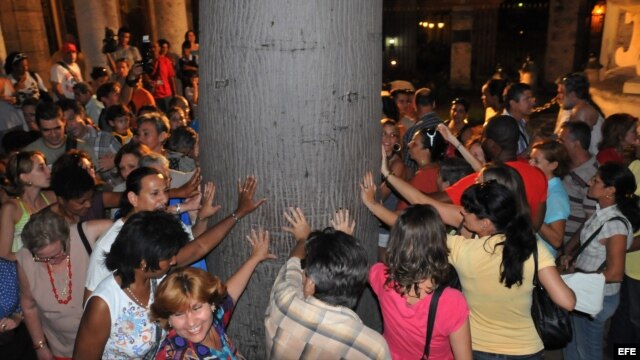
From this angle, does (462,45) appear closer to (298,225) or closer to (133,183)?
(133,183)

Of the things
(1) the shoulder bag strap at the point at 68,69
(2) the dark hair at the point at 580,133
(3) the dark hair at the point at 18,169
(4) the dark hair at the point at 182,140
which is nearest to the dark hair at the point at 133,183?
(3) the dark hair at the point at 18,169

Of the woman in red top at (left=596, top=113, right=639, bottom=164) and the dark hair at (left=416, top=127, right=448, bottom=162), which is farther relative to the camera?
the woman in red top at (left=596, top=113, right=639, bottom=164)

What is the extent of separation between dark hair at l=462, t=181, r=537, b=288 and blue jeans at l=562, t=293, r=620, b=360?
1.31m

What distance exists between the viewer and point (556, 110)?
12383 millimetres

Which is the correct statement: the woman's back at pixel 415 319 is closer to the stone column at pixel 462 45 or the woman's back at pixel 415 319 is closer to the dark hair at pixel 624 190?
the dark hair at pixel 624 190

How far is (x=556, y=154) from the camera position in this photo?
3.64 metres

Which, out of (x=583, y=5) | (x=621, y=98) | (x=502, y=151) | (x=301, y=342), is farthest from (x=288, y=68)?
(x=583, y=5)

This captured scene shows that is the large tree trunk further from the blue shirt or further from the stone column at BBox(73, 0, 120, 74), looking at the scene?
the stone column at BBox(73, 0, 120, 74)

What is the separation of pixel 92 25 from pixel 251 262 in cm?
932

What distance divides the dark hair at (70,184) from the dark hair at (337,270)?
1817mm

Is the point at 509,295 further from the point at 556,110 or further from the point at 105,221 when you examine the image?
the point at 556,110

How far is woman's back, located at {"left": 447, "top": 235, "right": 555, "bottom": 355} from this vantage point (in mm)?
2443

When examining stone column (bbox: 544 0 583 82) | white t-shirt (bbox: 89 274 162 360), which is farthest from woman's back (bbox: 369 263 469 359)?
stone column (bbox: 544 0 583 82)

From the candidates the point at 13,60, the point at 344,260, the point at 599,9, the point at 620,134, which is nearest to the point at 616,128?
the point at 620,134
